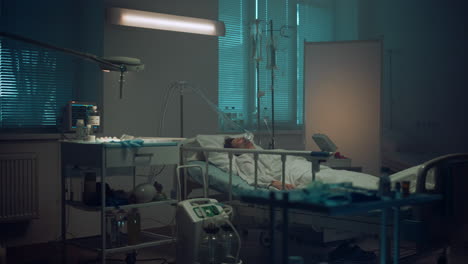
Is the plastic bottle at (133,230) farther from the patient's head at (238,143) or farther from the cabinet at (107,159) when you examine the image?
the patient's head at (238,143)

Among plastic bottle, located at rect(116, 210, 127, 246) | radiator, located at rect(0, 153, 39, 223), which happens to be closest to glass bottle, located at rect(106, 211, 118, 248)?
plastic bottle, located at rect(116, 210, 127, 246)

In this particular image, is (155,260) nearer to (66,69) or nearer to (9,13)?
(66,69)

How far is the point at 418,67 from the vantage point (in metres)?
5.55

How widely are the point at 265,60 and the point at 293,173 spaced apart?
221cm

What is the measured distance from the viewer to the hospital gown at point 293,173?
3.41 metres

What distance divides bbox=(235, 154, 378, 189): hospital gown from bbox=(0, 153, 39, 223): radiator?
1489mm

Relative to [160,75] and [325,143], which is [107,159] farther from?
[325,143]

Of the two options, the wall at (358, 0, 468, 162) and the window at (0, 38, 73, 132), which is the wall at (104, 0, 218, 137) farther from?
the wall at (358, 0, 468, 162)

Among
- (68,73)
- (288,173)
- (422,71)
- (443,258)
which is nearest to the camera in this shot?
(443,258)

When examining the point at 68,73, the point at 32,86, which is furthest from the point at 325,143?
the point at 32,86

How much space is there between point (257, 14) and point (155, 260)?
298 centimetres

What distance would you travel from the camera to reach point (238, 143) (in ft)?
13.2

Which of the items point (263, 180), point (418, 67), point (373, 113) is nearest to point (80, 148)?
point (263, 180)

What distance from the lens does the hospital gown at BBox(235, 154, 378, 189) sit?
134 inches
